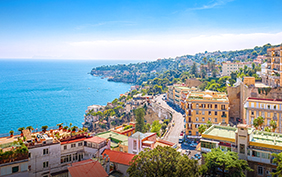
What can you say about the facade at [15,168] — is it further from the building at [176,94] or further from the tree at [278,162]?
the building at [176,94]

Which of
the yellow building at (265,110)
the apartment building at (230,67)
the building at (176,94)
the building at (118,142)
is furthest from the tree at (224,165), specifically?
the apartment building at (230,67)

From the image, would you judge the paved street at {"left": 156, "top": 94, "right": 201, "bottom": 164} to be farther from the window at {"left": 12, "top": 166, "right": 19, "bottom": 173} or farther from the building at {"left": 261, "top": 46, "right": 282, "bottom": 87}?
the window at {"left": 12, "top": 166, "right": 19, "bottom": 173}

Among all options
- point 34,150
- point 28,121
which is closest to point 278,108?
point 34,150

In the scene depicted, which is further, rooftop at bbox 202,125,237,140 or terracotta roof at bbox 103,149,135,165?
rooftop at bbox 202,125,237,140

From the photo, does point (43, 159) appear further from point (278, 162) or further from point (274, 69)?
point (274, 69)

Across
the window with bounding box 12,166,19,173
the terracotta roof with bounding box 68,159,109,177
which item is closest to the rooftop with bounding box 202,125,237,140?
the terracotta roof with bounding box 68,159,109,177

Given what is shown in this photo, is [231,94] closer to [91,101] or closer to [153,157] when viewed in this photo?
[153,157]

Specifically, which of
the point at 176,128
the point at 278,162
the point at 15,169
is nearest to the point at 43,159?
the point at 15,169
